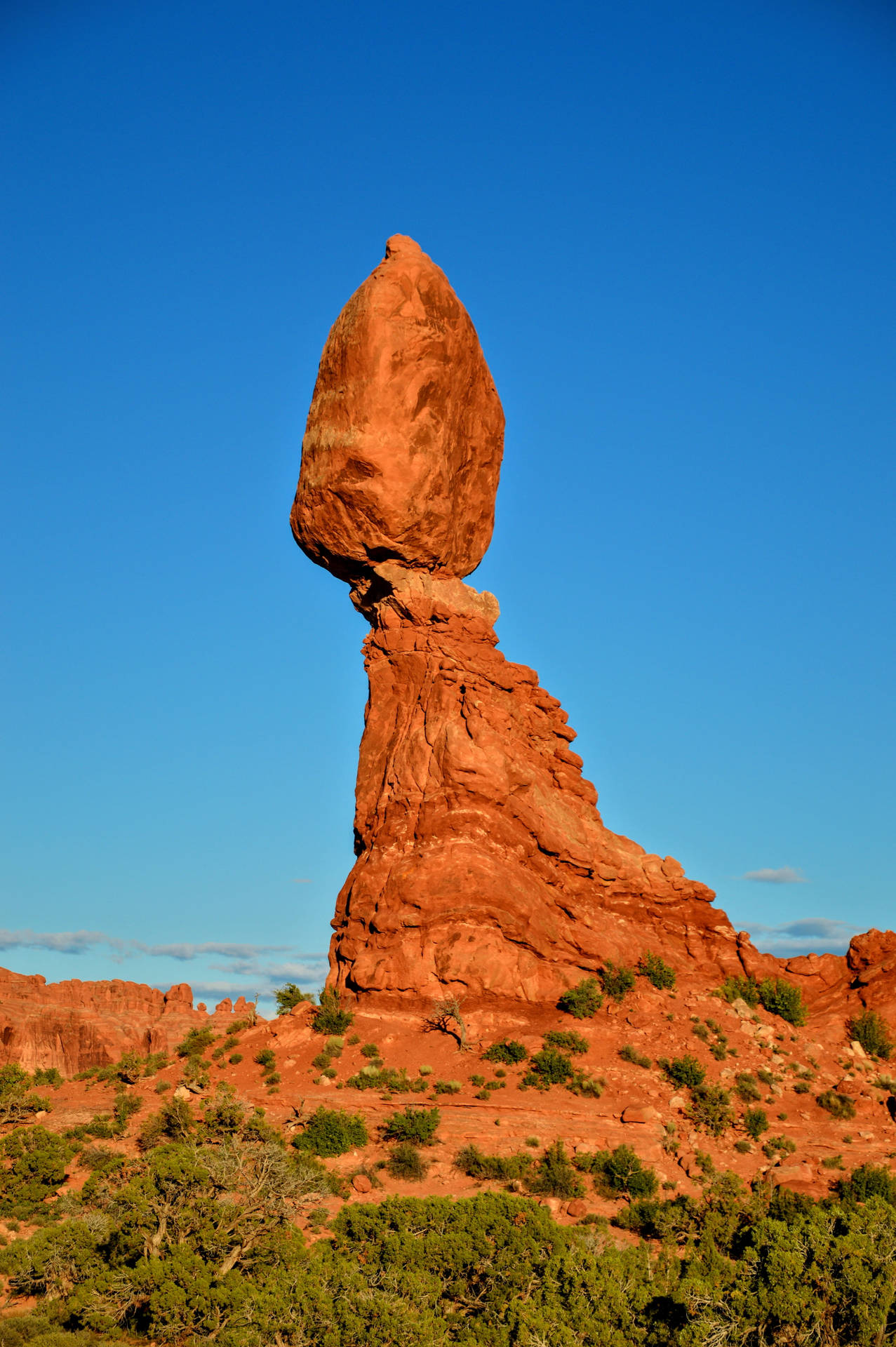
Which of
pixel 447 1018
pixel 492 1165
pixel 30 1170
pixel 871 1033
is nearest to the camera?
pixel 492 1165

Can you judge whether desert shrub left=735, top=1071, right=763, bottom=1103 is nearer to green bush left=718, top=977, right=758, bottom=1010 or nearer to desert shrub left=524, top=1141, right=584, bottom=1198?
green bush left=718, top=977, right=758, bottom=1010

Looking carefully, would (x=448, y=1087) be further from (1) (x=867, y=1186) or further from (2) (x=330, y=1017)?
(1) (x=867, y=1186)

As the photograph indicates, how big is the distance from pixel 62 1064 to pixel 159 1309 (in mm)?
44702


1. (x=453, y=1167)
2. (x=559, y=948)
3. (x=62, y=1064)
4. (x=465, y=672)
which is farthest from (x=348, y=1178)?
(x=62, y=1064)

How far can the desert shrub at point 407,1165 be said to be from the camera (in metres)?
28.5

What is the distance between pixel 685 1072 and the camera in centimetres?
3238

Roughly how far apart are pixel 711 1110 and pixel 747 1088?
6.15 ft

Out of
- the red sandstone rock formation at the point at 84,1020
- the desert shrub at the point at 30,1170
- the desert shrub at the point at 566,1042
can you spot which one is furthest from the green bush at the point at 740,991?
the red sandstone rock formation at the point at 84,1020

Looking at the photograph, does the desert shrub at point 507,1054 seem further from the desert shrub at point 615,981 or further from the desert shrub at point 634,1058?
the desert shrub at point 615,981

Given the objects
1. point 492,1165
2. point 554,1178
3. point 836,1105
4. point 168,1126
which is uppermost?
point 836,1105

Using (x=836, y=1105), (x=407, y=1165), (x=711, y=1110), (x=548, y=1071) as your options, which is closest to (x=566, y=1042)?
(x=548, y=1071)

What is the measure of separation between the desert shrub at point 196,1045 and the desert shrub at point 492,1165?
10.4 metres

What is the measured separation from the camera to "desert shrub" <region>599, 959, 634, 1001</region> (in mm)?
35875

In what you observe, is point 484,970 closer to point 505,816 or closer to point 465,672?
point 505,816
